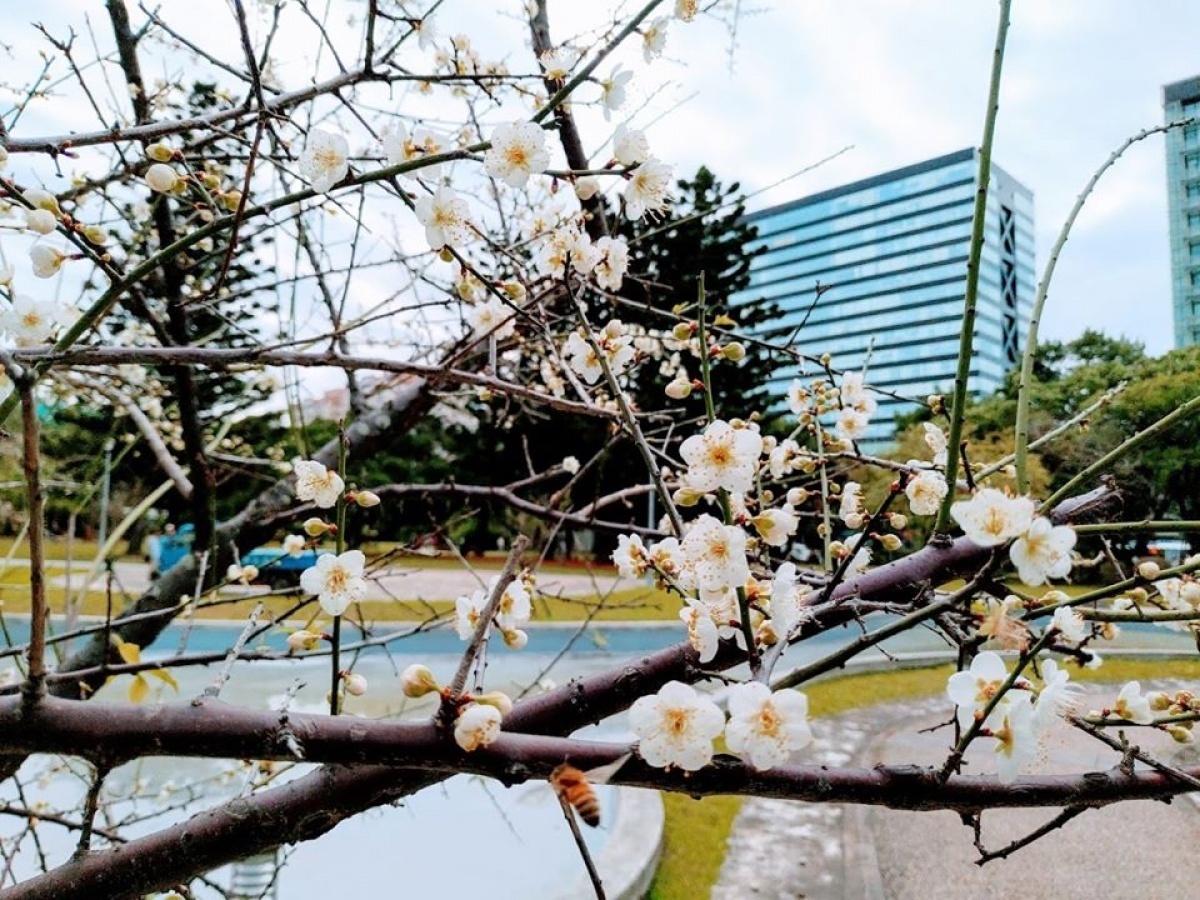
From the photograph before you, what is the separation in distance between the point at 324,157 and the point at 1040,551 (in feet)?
3.07

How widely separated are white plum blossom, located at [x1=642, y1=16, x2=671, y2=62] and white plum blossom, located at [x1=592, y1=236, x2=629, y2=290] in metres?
0.32

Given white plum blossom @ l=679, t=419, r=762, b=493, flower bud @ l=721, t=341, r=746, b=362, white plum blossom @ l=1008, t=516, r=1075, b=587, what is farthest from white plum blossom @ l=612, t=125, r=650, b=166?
white plum blossom @ l=1008, t=516, r=1075, b=587

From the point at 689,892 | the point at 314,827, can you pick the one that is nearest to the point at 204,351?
the point at 314,827

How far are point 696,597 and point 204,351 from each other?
2.36ft

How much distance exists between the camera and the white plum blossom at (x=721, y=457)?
0.73 m

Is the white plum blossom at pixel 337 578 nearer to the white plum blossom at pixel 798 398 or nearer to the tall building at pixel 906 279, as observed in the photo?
the white plum blossom at pixel 798 398

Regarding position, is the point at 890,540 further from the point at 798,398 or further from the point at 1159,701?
the point at 798,398

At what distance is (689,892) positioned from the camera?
10.1ft

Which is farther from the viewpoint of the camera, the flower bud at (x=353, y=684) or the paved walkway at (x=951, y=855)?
the paved walkway at (x=951, y=855)

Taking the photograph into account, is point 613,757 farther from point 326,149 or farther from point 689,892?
point 689,892

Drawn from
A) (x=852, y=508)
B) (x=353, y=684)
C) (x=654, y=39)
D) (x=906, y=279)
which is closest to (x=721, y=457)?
(x=353, y=684)

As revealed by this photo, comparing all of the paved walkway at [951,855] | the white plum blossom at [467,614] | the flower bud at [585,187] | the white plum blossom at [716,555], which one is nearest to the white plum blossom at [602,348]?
the flower bud at [585,187]

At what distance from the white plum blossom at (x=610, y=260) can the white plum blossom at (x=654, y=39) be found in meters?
0.32

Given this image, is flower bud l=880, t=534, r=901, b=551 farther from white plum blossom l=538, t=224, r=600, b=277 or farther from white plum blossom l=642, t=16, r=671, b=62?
white plum blossom l=642, t=16, r=671, b=62
